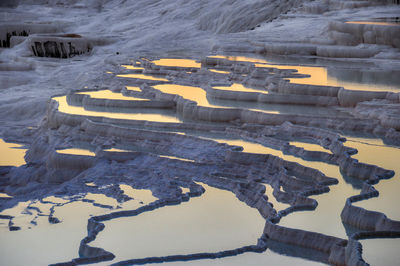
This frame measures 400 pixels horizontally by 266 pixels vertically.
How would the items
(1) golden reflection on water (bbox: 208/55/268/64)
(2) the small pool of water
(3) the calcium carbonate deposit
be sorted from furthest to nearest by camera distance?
(2) the small pool of water
(1) golden reflection on water (bbox: 208/55/268/64)
(3) the calcium carbonate deposit

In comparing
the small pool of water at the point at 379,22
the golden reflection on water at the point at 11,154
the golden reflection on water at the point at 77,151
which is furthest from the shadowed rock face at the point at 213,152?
the small pool of water at the point at 379,22

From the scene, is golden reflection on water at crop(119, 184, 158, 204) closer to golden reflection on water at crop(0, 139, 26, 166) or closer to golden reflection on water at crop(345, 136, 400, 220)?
golden reflection on water at crop(345, 136, 400, 220)

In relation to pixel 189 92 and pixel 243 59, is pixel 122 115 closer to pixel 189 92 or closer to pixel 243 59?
pixel 189 92

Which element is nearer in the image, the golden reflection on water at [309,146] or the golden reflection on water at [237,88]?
the golden reflection on water at [309,146]

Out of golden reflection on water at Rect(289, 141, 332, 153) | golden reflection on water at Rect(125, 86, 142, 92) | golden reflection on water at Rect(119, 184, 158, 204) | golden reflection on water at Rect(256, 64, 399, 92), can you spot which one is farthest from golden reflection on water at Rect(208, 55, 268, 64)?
golden reflection on water at Rect(119, 184, 158, 204)

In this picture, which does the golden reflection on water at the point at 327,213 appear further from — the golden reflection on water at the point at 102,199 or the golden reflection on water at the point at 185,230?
the golden reflection on water at the point at 102,199

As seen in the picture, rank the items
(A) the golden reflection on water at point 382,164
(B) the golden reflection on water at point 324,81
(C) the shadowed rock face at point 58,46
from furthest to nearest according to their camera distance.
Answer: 1. (C) the shadowed rock face at point 58,46
2. (B) the golden reflection on water at point 324,81
3. (A) the golden reflection on water at point 382,164

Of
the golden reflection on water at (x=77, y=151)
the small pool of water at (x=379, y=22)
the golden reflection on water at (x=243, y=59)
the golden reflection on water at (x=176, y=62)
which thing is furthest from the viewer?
the small pool of water at (x=379, y=22)
